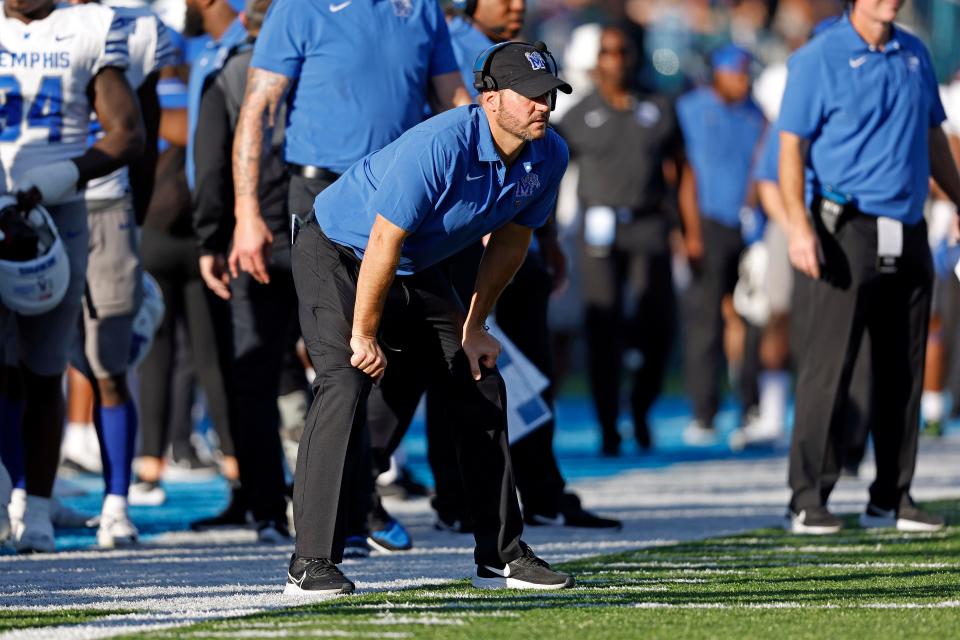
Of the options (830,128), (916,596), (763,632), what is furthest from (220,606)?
(830,128)

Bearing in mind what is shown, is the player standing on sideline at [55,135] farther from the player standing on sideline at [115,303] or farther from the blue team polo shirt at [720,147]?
the blue team polo shirt at [720,147]

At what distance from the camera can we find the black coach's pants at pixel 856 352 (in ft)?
25.5

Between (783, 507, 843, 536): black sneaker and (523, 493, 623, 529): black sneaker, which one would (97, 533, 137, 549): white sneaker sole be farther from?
(783, 507, 843, 536): black sneaker

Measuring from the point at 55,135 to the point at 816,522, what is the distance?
3263 mm

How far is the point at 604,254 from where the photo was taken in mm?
12680

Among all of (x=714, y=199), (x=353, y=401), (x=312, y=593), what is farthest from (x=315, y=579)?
(x=714, y=199)

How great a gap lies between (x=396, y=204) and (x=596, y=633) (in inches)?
52.7

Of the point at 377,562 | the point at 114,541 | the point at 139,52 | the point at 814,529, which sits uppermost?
the point at 139,52

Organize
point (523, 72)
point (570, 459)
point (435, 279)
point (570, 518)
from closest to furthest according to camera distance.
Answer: point (523, 72) → point (435, 279) → point (570, 518) → point (570, 459)

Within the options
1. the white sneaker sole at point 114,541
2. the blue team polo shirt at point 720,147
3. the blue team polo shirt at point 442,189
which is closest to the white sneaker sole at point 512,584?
the blue team polo shirt at point 442,189

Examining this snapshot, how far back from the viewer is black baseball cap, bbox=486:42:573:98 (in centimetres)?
559

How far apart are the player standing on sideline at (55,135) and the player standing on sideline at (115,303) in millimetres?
329

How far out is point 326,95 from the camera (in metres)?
6.89

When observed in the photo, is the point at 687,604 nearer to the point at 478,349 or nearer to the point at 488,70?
the point at 478,349
